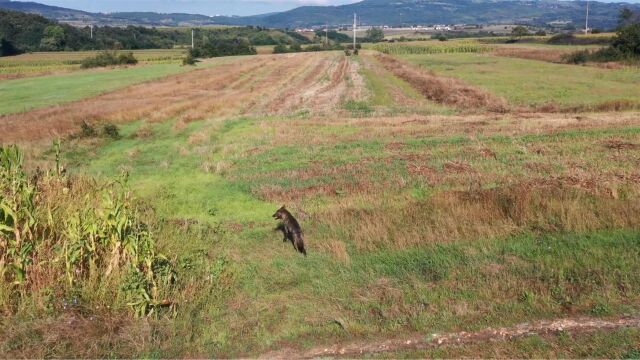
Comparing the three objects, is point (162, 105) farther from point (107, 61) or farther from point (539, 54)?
point (539, 54)

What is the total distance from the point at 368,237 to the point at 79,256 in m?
4.15

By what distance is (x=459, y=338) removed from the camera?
18.3 ft

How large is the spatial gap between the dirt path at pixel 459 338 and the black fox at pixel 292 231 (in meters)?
2.67

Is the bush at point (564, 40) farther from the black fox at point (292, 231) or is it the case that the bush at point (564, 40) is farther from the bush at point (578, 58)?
the black fox at point (292, 231)

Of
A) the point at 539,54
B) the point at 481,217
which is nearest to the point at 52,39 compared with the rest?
the point at 539,54

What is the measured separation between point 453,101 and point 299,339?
80.5ft

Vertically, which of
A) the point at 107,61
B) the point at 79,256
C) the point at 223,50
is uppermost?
the point at 223,50

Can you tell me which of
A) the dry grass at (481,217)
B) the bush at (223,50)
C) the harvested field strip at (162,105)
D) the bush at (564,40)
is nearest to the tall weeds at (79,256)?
the dry grass at (481,217)

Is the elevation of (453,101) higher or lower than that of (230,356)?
higher

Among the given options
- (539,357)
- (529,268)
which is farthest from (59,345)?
(529,268)

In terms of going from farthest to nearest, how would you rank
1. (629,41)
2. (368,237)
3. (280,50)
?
(280,50) → (629,41) → (368,237)

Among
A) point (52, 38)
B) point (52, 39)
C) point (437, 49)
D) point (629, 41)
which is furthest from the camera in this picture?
point (52, 38)

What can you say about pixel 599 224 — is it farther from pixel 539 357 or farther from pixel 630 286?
pixel 539 357

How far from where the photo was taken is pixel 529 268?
7.10 meters
